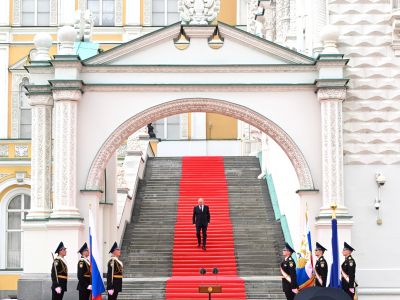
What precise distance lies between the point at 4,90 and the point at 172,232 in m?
18.2

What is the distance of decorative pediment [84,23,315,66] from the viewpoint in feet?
82.7

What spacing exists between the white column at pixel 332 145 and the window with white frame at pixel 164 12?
2441 cm

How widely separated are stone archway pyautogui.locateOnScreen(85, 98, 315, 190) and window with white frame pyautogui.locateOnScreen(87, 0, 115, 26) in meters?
23.8

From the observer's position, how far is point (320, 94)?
24938mm

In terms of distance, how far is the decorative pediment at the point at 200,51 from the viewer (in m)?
25.2

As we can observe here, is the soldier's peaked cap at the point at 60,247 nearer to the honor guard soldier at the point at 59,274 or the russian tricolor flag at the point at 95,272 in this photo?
the honor guard soldier at the point at 59,274

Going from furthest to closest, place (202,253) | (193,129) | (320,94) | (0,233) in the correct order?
(193,129) → (0,233) → (202,253) → (320,94)

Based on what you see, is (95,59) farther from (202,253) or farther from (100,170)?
(202,253)

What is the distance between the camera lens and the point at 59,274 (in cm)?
2278

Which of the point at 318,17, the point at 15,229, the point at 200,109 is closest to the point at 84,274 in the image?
the point at 200,109

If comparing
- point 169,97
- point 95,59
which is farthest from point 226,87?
point 95,59

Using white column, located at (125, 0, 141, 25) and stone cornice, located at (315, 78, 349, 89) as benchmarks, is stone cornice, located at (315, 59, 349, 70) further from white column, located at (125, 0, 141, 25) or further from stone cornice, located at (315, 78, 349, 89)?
white column, located at (125, 0, 141, 25)

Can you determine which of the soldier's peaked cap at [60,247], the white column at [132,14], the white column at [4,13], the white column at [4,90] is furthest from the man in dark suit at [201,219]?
the white column at [4,13]

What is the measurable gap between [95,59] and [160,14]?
23812mm
